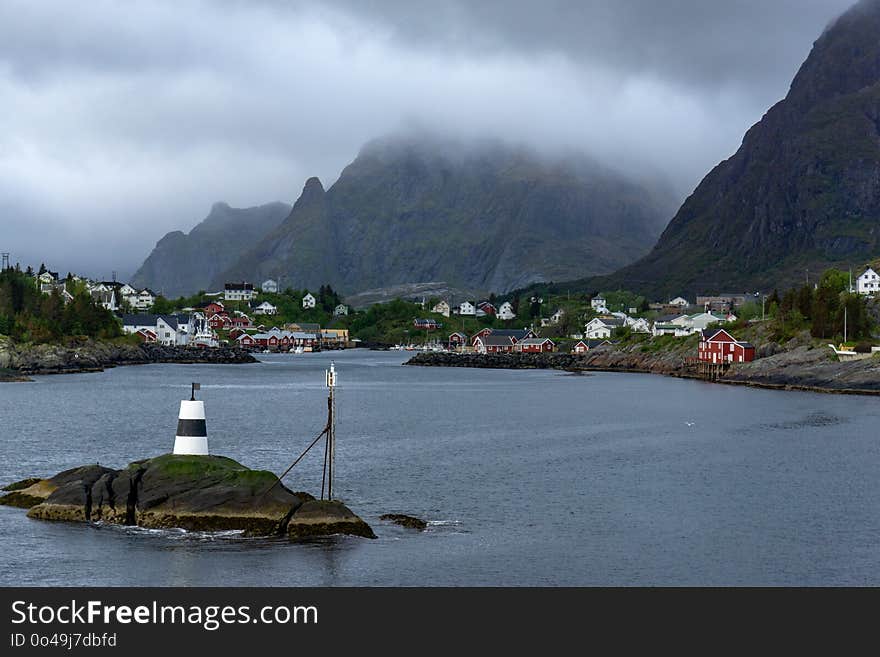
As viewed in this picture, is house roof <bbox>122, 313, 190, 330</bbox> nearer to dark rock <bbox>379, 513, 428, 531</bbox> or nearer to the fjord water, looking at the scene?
the fjord water

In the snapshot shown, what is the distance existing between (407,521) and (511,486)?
8.73 meters

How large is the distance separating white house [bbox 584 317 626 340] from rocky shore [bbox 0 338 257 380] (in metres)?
53.7

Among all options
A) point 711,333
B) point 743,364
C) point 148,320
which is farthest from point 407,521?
point 148,320

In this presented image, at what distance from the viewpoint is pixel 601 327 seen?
565ft

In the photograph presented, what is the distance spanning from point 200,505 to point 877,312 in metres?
96.5

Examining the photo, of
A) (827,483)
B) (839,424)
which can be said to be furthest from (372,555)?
(839,424)

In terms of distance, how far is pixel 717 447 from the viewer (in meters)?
50.7

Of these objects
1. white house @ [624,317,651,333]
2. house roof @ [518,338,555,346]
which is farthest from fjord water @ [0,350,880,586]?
house roof @ [518,338,555,346]

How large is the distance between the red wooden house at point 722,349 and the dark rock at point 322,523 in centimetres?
8841

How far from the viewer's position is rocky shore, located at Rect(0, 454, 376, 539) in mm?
26844

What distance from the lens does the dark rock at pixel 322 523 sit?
26.6 meters

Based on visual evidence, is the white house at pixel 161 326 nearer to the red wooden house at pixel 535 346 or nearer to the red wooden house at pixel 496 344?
the red wooden house at pixel 496 344

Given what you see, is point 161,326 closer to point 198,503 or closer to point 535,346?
point 535,346
